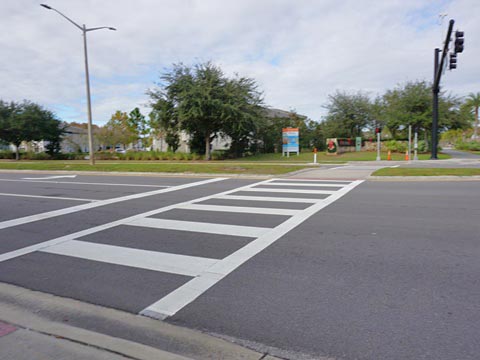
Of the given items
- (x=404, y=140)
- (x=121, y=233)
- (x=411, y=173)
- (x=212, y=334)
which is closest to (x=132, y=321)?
(x=212, y=334)

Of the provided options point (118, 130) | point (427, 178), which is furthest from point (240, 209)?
point (118, 130)

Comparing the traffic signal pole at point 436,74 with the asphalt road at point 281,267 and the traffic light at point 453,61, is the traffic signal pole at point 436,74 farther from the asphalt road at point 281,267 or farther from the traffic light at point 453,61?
the asphalt road at point 281,267

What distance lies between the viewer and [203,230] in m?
6.63

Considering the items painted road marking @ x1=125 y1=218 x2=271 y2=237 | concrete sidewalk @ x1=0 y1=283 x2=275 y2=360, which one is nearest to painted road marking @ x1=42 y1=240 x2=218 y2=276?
concrete sidewalk @ x1=0 y1=283 x2=275 y2=360

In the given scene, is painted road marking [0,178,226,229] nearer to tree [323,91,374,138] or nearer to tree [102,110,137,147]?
tree [323,91,374,138]

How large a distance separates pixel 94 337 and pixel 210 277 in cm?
159

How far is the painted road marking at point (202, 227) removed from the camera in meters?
6.45

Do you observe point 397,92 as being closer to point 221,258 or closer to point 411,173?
point 411,173

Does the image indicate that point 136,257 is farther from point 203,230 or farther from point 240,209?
point 240,209

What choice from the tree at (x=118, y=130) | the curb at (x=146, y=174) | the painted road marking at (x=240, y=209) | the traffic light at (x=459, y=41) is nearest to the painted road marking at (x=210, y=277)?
the painted road marking at (x=240, y=209)

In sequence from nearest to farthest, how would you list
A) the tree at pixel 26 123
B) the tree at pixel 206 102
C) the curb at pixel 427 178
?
the curb at pixel 427 178
the tree at pixel 206 102
the tree at pixel 26 123

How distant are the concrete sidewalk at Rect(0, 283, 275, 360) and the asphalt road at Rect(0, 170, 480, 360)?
0.13m

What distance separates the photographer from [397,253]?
513 centimetres

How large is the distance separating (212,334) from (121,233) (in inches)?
156
